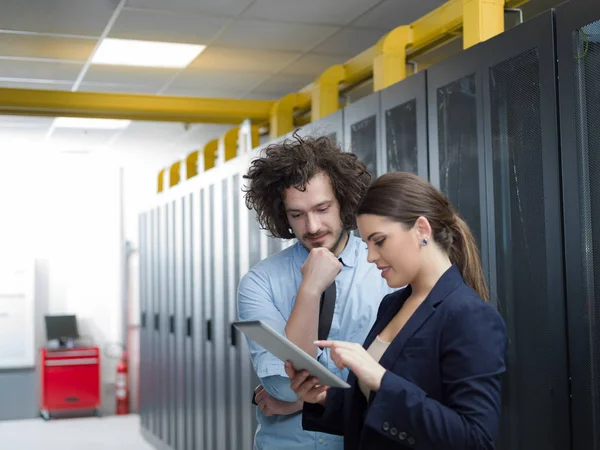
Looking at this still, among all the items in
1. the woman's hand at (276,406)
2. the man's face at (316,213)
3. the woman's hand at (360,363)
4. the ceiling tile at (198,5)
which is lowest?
the woman's hand at (276,406)

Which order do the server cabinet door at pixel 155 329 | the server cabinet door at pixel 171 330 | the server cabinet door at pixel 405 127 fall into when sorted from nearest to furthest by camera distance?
1. the server cabinet door at pixel 405 127
2. the server cabinet door at pixel 171 330
3. the server cabinet door at pixel 155 329

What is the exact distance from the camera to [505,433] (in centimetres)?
260

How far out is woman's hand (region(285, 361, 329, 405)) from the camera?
178 centimetres

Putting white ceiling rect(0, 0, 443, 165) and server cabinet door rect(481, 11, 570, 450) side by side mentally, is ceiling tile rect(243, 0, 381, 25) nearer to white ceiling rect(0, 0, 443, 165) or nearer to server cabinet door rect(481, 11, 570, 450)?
white ceiling rect(0, 0, 443, 165)

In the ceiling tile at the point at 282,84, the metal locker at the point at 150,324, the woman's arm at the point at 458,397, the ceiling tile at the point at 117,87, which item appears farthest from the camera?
the metal locker at the point at 150,324

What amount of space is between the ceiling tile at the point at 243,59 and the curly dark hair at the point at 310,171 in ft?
10.4

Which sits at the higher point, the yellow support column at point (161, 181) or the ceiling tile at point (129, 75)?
the ceiling tile at point (129, 75)

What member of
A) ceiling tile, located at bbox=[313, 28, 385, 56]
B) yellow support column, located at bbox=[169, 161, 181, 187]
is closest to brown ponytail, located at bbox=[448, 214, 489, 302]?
ceiling tile, located at bbox=[313, 28, 385, 56]

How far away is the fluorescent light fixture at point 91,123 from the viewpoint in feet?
24.4

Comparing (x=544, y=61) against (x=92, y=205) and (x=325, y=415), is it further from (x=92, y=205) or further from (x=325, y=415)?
(x=92, y=205)

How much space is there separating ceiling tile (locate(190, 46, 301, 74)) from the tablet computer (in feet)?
12.8

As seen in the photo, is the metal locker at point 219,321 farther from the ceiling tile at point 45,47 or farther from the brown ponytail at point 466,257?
the brown ponytail at point 466,257

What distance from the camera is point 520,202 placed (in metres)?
2.48

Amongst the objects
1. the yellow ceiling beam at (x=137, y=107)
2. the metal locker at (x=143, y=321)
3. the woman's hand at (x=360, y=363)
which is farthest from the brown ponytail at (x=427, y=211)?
the metal locker at (x=143, y=321)
